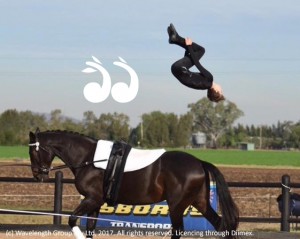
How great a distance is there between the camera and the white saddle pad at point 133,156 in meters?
11.8

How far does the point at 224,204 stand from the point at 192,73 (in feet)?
7.54

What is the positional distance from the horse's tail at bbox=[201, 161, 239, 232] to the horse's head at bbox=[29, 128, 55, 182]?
2.36 m

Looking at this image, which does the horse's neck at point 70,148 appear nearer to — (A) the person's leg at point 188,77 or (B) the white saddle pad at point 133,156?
(B) the white saddle pad at point 133,156

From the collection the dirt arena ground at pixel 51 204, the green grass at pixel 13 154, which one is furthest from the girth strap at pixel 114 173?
the green grass at pixel 13 154

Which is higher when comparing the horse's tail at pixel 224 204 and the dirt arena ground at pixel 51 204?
the horse's tail at pixel 224 204

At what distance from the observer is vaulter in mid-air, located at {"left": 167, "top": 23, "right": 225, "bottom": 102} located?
10.7 metres

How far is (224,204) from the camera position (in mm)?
11977

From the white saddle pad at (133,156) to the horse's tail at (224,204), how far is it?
30.9 inches

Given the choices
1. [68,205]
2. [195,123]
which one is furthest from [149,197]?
[195,123]

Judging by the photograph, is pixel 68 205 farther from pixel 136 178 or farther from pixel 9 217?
pixel 136 178

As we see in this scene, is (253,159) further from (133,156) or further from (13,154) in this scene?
(133,156)

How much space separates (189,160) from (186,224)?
16.7 ft

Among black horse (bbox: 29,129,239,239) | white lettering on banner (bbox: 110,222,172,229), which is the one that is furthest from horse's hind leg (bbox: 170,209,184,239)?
white lettering on banner (bbox: 110,222,172,229)

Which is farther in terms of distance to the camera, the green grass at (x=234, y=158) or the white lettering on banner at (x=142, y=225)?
the green grass at (x=234, y=158)
